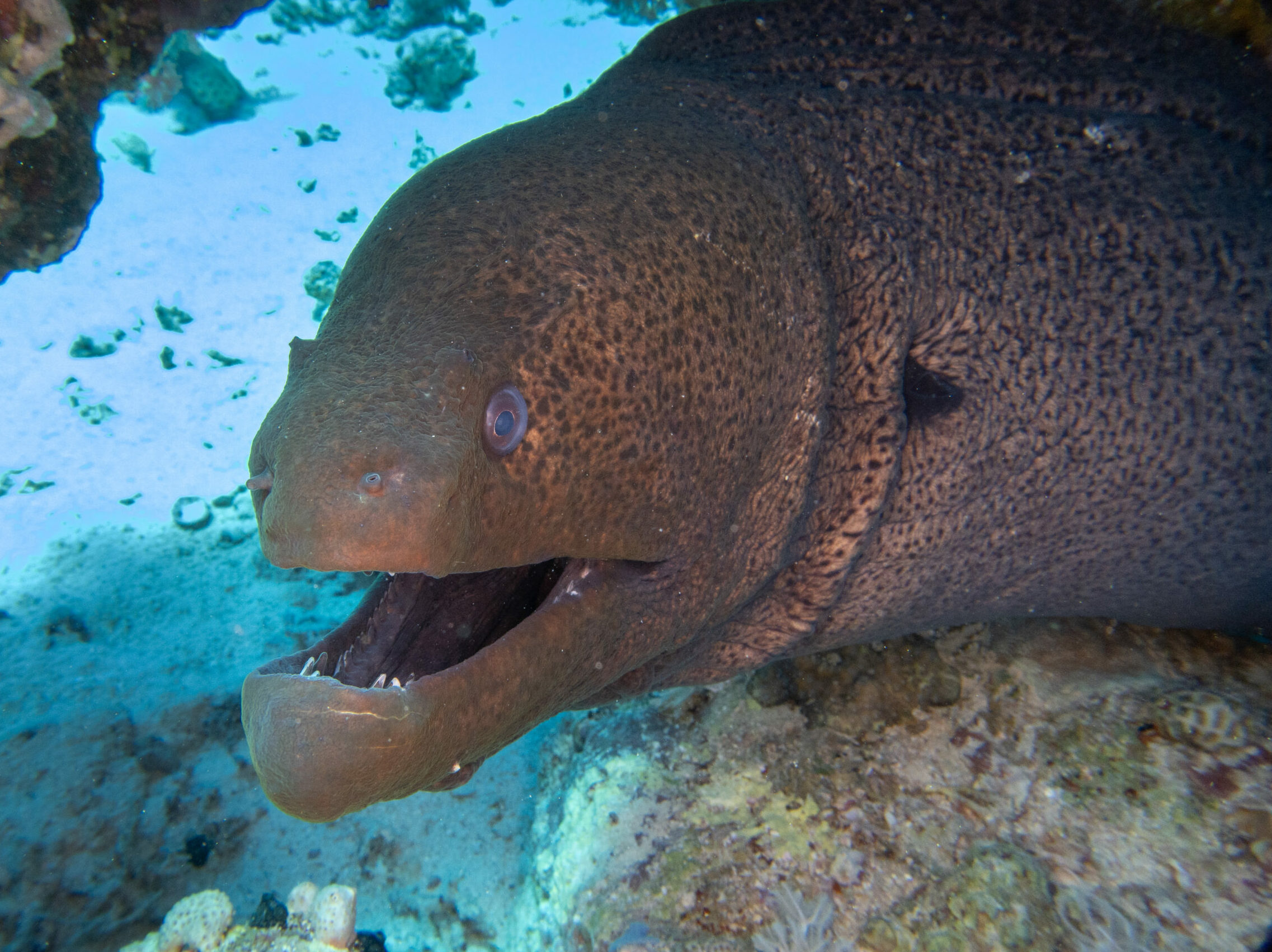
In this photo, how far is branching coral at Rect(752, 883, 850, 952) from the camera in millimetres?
2223

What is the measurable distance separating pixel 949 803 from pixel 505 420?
212 centimetres

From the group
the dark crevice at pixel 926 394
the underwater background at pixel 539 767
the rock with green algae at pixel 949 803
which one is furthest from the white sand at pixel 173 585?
the dark crevice at pixel 926 394

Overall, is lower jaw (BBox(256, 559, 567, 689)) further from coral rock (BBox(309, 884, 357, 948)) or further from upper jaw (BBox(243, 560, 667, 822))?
coral rock (BBox(309, 884, 357, 948))

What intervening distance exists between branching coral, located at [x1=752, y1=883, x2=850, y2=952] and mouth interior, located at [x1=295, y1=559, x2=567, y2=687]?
1.32 m

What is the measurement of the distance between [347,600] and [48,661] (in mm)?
1770

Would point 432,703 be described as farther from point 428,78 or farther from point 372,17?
point 372,17

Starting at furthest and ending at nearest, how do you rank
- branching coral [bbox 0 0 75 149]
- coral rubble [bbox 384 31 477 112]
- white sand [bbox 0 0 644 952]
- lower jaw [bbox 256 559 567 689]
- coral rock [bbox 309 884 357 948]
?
coral rubble [bbox 384 31 477 112] → white sand [bbox 0 0 644 952] → coral rock [bbox 309 884 357 948] → branching coral [bbox 0 0 75 149] → lower jaw [bbox 256 559 567 689]

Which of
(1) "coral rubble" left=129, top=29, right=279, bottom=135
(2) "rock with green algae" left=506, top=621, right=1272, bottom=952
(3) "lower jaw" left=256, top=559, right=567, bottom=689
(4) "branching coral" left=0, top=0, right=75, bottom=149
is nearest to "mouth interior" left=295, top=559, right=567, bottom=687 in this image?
(3) "lower jaw" left=256, top=559, right=567, bottom=689

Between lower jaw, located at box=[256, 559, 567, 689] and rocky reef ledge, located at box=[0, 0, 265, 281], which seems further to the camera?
rocky reef ledge, located at box=[0, 0, 265, 281]

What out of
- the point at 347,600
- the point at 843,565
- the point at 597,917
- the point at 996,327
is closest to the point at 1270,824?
the point at 843,565

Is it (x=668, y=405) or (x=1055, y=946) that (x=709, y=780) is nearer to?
(x=1055, y=946)

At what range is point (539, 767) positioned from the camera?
12.7 ft

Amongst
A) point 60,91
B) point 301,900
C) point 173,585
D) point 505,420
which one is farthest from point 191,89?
point 505,420

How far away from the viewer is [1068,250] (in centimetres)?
267
